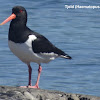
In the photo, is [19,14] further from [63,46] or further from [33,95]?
[63,46]

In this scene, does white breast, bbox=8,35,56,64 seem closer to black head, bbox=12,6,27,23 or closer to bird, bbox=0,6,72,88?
bird, bbox=0,6,72,88

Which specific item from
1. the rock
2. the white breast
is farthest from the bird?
the rock

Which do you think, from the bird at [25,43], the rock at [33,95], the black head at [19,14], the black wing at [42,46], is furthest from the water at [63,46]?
the rock at [33,95]

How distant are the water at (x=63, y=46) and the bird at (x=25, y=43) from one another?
7.33 ft

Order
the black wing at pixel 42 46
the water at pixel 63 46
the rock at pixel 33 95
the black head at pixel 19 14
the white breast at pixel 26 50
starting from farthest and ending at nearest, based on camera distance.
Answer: the water at pixel 63 46
the black head at pixel 19 14
the black wing at pixel 42 46
the white breast at pixel 26 50
the rock at pixel 33 95

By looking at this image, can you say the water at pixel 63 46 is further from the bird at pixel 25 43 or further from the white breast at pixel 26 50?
the white breast at pixel 26 50

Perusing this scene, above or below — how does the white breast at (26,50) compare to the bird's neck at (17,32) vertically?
below

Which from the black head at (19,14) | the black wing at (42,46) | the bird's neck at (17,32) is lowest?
the black wing at (42,46)

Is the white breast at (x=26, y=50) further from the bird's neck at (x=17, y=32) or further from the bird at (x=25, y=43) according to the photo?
the bird's neck at (x=17, y=32)

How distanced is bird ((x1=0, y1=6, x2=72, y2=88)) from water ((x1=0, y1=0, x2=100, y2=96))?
223cm

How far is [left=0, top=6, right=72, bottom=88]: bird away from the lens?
12.0 meters

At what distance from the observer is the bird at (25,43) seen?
12.0 m

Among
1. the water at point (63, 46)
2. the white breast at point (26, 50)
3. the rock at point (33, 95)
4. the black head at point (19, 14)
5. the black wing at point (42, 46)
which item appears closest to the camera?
the rock at point (33, 95)

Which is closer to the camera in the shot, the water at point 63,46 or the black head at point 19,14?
the black head at point 19,14
